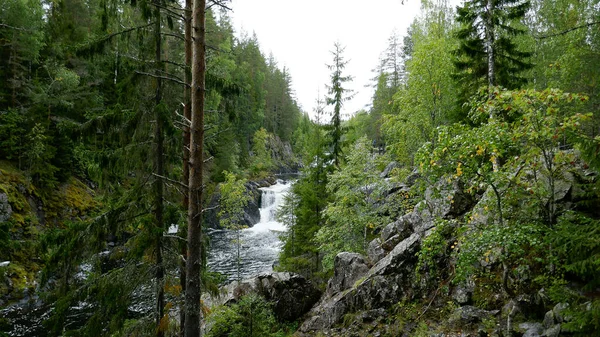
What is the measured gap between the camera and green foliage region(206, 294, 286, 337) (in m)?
9.99

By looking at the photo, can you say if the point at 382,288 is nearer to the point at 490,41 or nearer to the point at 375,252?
the point at 375,252

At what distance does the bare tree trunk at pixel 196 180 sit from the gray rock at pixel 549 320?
21.5 feet

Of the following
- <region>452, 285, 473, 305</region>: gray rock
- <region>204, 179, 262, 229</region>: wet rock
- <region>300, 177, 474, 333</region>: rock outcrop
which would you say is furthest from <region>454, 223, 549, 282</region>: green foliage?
<region>204, 179, 262, 229</region>: wet rock

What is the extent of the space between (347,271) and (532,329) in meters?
6.80

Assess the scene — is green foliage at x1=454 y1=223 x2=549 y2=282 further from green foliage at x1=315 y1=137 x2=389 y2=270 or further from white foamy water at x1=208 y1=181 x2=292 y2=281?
white foamy water at x1=208 y1=181 x2=292 y2=281

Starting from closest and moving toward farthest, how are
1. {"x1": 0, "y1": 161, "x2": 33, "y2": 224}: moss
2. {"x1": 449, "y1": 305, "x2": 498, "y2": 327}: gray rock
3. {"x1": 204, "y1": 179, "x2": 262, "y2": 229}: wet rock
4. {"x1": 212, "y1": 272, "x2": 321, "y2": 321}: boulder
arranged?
{"x1": 449, "y1": 305, "x2": 498, "y2": 327}: gray rock → {"x1": 212, "y1": 272, "x2": 321, "y2": 321}: boulder → {"x1": 0, "y1": 161, "x2": 33, "y2": 224}: moss → {"x1": 204, "y1": 179, "x2": 262, "y2": 229}: wet rock

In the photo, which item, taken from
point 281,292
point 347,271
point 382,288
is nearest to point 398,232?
point 347,271

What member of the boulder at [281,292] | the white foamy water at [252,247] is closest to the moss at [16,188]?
the white foamy water at [252,247]

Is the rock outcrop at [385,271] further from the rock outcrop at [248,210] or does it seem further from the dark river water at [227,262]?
the rock outcrop at [248,210]

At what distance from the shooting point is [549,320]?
589cm

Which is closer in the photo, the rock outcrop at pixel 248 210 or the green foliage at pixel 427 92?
the green foliage at pixel 427 92

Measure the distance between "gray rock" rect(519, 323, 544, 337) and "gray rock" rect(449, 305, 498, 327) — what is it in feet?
3.03

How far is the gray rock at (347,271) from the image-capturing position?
468 inches

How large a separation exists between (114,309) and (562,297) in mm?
8456
